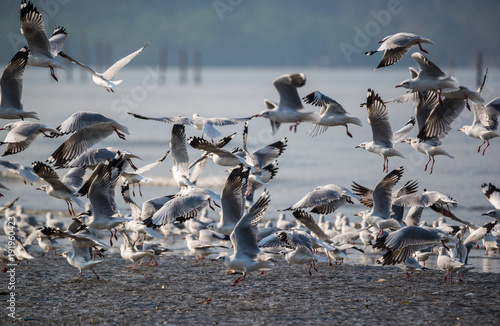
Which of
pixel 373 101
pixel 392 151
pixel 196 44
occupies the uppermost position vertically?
pixel 373 101

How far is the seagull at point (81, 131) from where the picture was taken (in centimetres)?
1051

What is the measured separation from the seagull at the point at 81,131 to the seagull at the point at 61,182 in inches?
11.2

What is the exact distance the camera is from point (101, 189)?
32.8 feet

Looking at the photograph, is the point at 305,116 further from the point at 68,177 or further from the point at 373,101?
the point at 68,177

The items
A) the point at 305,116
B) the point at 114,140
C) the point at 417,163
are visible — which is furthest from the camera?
the point at 114,140

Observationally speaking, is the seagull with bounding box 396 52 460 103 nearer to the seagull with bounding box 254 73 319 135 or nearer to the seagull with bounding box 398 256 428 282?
the seagull with bounding box 254 73 319 135

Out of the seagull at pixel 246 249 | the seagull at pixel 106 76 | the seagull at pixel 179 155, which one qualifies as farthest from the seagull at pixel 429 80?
the seagull at pixel 106 76

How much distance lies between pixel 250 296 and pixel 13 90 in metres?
4.74

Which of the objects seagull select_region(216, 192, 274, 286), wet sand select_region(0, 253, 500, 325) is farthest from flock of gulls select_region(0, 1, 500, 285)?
wet sand select_region(0, 253, 500, 325)

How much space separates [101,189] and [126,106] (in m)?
57.2

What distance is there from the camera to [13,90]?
35.6 feet

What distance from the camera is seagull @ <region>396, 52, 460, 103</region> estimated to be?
9.91 meters

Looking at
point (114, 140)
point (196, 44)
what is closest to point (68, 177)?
point (114, 140)

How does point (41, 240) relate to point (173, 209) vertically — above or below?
below
